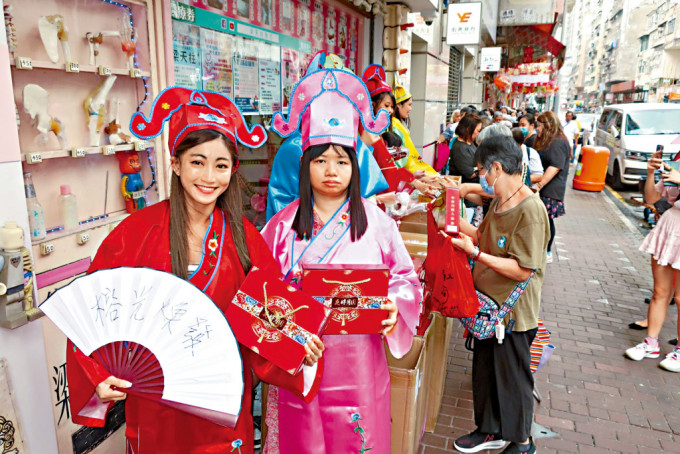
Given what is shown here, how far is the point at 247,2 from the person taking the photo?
412 centimetres

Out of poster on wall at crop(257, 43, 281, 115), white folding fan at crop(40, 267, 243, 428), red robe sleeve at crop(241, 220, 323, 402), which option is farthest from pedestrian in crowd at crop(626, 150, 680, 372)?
white folding fan at crop(40, 267, 243, 428)

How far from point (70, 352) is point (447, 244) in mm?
1713

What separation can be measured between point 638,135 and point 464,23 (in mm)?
5434

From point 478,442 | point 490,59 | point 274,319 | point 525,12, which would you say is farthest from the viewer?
point 525,12

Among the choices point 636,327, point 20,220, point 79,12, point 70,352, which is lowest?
point 636,327

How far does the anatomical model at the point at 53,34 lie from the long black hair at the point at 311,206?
138 centimetres

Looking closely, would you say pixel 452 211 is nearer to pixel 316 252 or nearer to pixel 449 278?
pixel 449 278

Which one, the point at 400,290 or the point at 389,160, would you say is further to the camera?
the point at 389,160

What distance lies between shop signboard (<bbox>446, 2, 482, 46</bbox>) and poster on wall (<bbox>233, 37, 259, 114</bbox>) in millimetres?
7071

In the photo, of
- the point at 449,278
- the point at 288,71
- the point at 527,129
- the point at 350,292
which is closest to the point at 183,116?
the point at 350,292

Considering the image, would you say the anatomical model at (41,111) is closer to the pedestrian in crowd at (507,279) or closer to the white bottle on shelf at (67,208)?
the white bottle on shelf at (67,208)

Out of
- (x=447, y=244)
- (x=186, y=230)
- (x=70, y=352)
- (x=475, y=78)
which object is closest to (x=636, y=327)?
(x=447, y=244)

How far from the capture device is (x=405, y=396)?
97.3 inches

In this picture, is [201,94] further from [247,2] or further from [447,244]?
[247,2]
